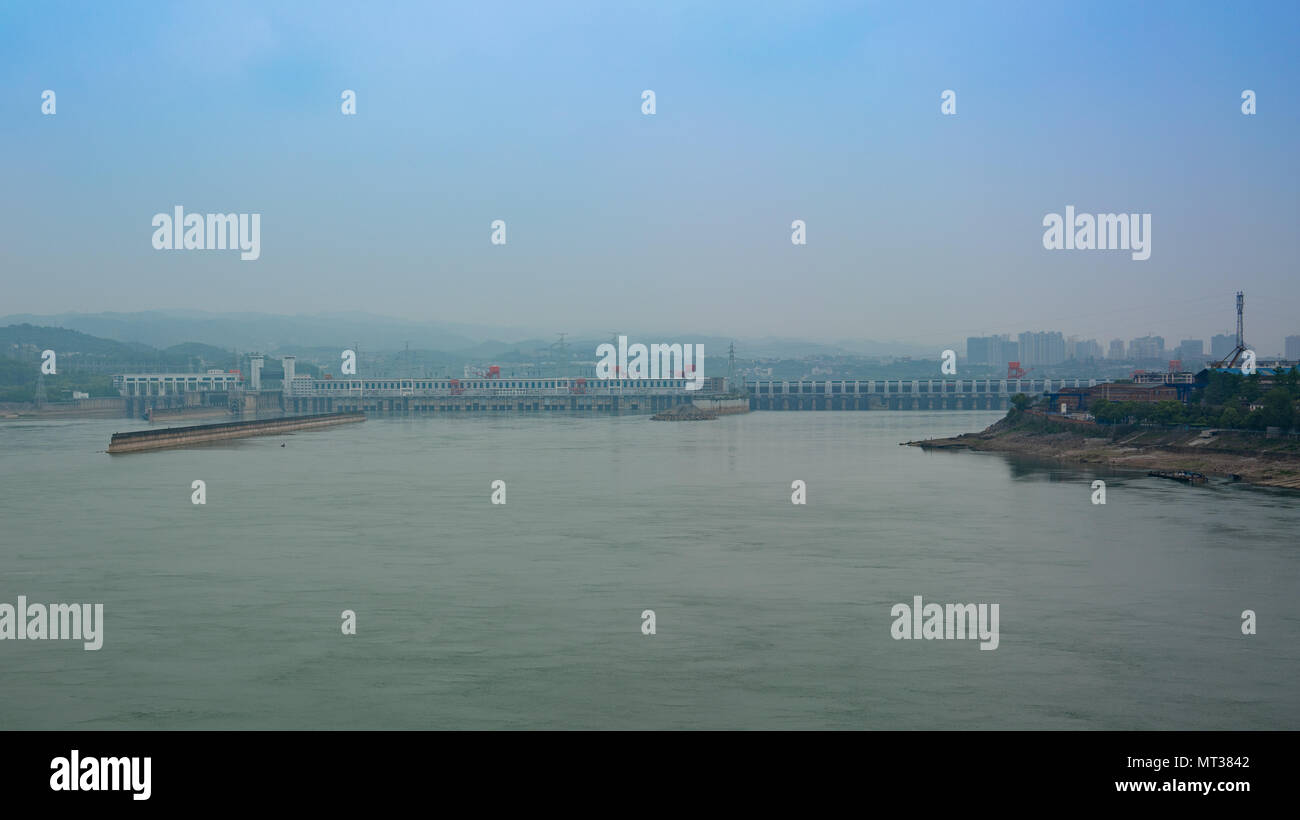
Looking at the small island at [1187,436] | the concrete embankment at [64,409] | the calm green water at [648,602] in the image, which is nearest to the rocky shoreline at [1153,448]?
the small island at [1187,436]

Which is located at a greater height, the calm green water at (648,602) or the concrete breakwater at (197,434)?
the concrete breakwater at (197,434)

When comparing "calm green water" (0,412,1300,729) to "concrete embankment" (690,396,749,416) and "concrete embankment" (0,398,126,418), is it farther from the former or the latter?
"concrete embankment" (0,398,126,418)

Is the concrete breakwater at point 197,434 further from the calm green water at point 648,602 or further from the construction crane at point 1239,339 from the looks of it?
the construction crane at point 1239,339

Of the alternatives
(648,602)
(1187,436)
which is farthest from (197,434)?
(648,602)

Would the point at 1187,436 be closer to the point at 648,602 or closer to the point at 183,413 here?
the point at 648,602

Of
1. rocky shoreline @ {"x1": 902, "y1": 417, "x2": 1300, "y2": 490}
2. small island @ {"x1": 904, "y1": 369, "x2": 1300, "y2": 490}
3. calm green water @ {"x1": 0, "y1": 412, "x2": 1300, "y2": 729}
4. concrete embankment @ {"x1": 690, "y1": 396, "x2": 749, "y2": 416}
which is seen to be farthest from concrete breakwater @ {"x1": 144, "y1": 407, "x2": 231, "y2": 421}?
rocky shoreline @ {"x1": 902, "y1": 417, "x2": 1300, "y2": 490}

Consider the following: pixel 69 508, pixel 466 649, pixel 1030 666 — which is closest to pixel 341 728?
pixel 466 649
